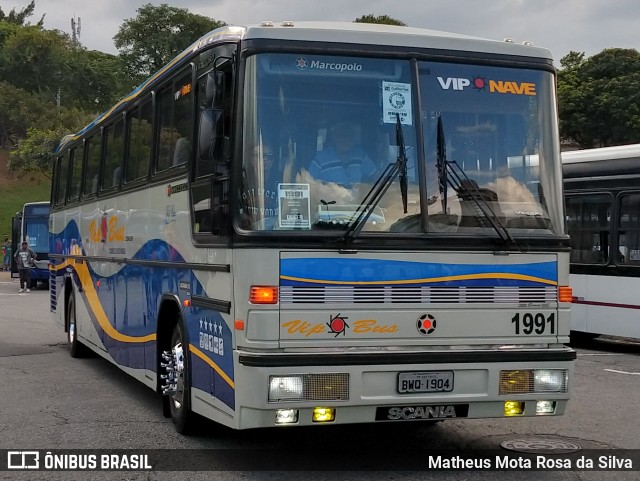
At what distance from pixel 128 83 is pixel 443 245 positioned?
9408 centimetres

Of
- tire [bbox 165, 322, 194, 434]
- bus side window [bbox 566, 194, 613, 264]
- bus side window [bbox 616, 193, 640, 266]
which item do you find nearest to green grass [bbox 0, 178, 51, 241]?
bus side window [bbox 566, 194, 613, 264]

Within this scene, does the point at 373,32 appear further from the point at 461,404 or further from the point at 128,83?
the point at 128,83

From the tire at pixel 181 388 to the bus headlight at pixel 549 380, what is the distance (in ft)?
9.09

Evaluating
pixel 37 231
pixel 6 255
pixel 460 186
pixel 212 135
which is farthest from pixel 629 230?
pixel 6 255

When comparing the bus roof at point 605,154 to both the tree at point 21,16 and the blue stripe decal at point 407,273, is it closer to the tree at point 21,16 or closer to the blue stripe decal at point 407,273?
the blue stripe decal at point 407,273

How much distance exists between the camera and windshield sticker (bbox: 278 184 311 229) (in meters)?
6.63

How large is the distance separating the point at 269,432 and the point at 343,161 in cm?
283

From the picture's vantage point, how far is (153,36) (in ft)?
312

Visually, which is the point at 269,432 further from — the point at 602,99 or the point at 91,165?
the point at 602,99

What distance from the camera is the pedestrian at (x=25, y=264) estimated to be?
108 ft

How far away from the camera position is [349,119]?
270 inches

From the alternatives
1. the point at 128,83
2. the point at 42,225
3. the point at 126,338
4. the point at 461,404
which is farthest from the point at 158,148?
the point at 128,83

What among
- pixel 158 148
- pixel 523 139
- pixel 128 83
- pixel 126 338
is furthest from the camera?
pixel 128 83

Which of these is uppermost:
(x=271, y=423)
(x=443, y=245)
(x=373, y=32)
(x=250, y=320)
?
(x=373, y=32)
